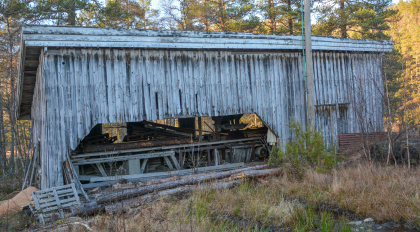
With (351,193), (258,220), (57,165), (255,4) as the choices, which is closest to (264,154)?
(351,193)

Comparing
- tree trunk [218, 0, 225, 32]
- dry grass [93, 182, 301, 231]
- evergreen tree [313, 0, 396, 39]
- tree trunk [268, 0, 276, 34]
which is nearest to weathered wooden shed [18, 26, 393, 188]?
dry grass [93, 182, 301, 231]

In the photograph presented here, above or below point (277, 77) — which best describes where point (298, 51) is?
above

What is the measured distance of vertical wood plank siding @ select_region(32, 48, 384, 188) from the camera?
8352mm

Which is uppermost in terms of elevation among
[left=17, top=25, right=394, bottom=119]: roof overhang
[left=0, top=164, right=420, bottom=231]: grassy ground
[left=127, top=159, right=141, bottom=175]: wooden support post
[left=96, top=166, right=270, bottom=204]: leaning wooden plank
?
[left=17, top=25, right=394, bottom=119]: roof overhang

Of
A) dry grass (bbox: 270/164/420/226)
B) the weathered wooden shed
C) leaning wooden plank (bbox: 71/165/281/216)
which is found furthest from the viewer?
the weathered wooden shed

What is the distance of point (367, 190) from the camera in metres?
6.73

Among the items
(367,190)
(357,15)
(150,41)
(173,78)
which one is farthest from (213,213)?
(357,15)

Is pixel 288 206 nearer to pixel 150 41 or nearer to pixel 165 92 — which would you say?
pixel 165 92

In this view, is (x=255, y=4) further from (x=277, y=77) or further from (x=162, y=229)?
(x=162, y=229)

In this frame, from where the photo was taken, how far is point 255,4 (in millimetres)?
22812

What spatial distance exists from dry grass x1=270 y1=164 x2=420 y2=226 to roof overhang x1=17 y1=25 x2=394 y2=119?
15.6 ft

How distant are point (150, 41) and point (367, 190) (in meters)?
7.04

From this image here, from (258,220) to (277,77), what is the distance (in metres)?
6.31

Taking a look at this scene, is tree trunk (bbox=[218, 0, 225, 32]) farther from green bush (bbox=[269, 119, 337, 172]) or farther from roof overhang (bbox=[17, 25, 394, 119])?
green bush (bbox=[269, 119, 337, 172])
